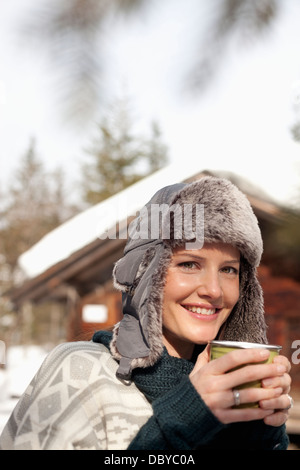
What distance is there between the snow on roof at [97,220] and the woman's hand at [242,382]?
4.57 meters

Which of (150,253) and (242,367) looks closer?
(242,367)

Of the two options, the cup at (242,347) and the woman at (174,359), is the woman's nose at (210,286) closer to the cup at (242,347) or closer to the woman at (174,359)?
the woman at (174,359)

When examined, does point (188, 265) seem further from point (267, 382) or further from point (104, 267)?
point (104, 267)

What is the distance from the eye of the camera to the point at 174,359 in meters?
1.57

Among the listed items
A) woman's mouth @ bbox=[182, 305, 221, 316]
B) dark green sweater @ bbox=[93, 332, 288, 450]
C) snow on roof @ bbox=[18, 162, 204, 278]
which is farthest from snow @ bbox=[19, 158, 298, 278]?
dark green sweater @ bbox=[93, 332, 288, 450]

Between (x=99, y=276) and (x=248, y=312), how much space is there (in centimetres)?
836

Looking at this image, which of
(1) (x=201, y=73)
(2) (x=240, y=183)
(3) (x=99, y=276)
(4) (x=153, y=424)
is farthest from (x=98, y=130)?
(3) (x=99, y=276)

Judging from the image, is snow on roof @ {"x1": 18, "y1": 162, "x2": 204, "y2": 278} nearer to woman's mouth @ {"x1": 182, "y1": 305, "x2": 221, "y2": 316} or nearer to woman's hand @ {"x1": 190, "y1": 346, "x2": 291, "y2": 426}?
woman's mouth @ {"x1": 182, "y1": 305, "x2": 221, "y2": 316}

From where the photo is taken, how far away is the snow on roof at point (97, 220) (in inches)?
278

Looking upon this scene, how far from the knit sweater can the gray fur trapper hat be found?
0.06 metres

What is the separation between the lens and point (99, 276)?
10.0 m

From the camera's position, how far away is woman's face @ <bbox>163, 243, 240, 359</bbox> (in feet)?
5.07

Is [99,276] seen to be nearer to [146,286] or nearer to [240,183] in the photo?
[240,183]

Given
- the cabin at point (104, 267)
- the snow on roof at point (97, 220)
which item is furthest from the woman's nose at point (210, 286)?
the cabin at point (104, 267)
